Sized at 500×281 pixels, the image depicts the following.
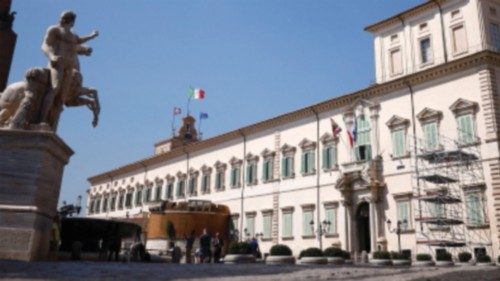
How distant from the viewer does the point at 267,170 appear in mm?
40219

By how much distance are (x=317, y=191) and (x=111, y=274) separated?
91.6 feet

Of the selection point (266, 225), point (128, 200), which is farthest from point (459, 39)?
point (128, 200)

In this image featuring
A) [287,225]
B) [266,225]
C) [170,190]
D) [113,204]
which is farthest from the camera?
[113,204]

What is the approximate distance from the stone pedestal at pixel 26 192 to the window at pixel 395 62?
28471mm

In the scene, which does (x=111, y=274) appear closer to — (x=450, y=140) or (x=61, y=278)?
(x=61, y=278)

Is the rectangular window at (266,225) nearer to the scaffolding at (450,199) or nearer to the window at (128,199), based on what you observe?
the scaffolding at (450,199)

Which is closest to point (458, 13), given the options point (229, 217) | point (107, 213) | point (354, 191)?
point (354, 191)

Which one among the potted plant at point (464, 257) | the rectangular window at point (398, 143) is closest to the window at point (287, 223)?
the rectangular window at point (398, 143)

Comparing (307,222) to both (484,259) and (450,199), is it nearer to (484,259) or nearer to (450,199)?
(450,199)

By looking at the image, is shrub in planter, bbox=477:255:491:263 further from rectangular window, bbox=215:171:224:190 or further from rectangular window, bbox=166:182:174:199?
rectangular window, bbox=166:182:174:199

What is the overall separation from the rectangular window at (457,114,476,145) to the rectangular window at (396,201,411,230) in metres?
5.03

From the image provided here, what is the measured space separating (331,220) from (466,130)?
36.7 ft

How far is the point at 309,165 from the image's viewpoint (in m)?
36.1

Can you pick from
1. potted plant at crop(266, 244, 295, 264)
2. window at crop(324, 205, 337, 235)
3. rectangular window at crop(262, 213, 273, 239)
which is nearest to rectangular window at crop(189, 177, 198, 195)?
rectangular window at crop(262, 213, 273, 239)
